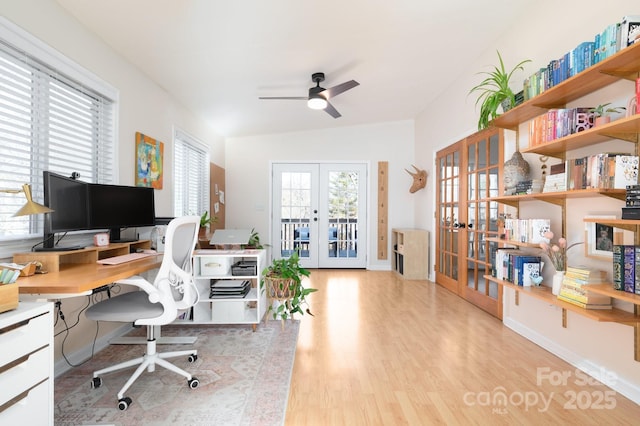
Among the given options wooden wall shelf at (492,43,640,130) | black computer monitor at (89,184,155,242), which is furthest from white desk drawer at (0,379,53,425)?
wooden wall shelf at (492,43,640,130)

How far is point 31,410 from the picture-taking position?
1.18 metres

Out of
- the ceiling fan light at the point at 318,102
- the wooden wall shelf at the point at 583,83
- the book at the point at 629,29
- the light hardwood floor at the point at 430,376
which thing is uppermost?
the ceiling fan light at the point at 318,102

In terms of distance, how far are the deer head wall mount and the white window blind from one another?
13.8 ft

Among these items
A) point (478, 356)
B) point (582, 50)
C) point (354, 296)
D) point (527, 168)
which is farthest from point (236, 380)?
point (582, 50)

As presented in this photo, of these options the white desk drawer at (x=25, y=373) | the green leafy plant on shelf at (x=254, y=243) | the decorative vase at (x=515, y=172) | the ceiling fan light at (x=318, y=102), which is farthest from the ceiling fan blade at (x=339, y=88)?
the white desk drawer at (x=25, y=373)

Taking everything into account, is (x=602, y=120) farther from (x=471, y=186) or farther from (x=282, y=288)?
(x=282, y=288)

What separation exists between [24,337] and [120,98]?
7.39ft

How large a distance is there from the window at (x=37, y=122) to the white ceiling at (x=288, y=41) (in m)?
0.44

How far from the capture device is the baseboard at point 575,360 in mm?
1802

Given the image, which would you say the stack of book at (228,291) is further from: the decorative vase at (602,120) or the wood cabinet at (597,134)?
the decorative vase at (602,120)

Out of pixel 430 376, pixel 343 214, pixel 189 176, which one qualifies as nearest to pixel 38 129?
pixel 189 176

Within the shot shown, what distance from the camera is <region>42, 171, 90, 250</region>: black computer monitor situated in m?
1.87

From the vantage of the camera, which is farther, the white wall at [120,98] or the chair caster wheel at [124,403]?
the white wall at [120,98]

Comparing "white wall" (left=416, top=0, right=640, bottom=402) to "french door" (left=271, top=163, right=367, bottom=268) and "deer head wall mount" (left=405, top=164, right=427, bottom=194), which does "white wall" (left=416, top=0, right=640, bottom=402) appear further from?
"french door" (left=271, top=163, right=367, bottom=268)
